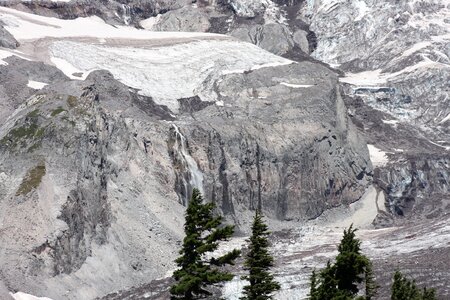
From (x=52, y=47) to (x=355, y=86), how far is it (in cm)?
5376

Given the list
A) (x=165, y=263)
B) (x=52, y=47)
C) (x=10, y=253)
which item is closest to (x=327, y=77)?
(x=52, y=47)

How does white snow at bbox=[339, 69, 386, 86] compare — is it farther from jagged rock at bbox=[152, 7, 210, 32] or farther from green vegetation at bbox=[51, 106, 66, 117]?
green vegetation at bbox=[51, 106, 66, 117]

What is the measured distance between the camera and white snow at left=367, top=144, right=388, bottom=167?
95438 mm

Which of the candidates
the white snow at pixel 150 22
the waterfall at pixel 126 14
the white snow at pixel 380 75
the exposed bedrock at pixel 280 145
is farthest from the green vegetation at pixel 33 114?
the white snow at pixel 150 22

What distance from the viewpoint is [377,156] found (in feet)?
320

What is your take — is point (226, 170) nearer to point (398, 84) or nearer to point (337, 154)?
point (337, 154)

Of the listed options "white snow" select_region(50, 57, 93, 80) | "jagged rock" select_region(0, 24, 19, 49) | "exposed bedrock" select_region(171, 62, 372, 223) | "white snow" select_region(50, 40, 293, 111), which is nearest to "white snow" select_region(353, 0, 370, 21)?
"white snow" select_region(50, 40, 293, 111)

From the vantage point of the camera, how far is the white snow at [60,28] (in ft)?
362

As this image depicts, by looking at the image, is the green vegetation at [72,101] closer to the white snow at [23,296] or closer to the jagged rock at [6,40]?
the white snow at [23,296]

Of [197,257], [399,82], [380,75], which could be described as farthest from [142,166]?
[380,75]

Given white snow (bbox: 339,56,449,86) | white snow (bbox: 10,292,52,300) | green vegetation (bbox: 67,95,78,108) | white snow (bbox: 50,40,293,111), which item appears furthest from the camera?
white snow (bbox: 339,56,449,86)

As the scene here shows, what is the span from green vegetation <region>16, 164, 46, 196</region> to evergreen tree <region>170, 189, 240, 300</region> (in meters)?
33.7

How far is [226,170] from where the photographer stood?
78.2m

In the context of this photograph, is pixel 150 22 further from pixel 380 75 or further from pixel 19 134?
pixel 19 134
